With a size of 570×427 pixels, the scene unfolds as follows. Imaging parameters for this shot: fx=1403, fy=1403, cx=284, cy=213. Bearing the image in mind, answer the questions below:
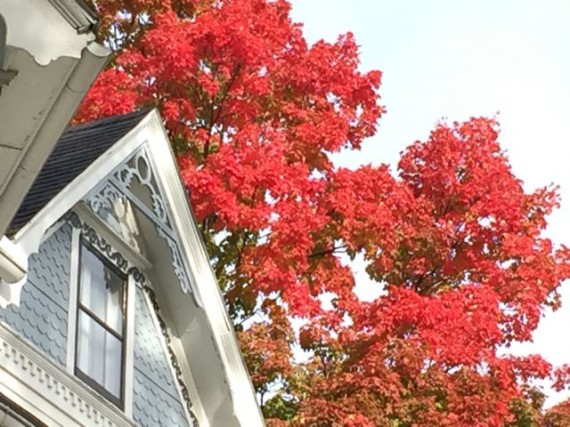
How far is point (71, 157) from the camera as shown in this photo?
12195 mm

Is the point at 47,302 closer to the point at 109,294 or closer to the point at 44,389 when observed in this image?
the point at 44,389

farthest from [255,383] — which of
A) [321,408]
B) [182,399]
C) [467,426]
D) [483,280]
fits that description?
[182,399]

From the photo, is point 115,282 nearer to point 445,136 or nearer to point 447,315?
point 447,315

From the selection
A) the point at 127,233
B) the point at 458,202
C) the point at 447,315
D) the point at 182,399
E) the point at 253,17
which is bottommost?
the point at 182,399

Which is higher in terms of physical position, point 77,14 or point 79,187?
point 79,187

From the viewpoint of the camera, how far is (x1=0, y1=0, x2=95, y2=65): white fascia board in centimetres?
692

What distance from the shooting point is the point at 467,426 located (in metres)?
20.4

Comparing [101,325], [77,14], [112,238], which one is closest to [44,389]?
[101,325]

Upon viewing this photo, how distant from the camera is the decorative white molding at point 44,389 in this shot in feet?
33.2

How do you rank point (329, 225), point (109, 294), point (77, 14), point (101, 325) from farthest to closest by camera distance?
1. point (329, 225)
2. point (109, 294)
3. point (101, 325)
4. point (77, 14)

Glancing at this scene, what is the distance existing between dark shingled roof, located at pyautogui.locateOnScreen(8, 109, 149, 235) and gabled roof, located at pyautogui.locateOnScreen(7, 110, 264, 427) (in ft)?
0.06

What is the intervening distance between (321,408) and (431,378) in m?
2.27

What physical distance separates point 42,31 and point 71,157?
203 inches

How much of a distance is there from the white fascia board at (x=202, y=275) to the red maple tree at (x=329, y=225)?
598 centimetres
